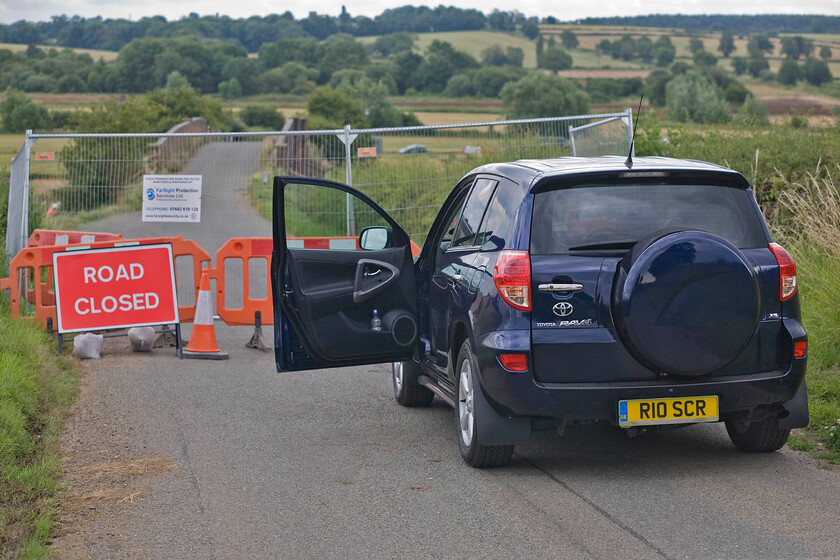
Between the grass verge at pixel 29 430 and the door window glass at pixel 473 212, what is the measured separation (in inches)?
116

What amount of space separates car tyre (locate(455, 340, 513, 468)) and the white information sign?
912cm

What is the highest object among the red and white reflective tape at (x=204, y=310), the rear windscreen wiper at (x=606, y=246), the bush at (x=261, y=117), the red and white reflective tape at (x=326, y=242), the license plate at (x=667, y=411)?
the rear windscreen wiper at (x=606, y=246)

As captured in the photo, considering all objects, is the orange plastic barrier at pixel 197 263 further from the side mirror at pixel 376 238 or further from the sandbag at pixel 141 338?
the side mirror at pixel 376 238

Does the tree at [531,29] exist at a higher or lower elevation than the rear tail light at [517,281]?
higher

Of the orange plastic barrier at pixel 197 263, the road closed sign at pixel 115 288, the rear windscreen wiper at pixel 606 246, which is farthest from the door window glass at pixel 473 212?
the road closed sign at pixel 115 288

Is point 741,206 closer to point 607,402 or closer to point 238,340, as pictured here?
point 607,402

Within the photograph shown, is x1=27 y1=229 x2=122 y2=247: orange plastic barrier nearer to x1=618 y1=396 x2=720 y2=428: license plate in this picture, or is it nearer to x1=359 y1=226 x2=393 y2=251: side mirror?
x1=359 y1=226 x2=393 y2=251: side mirror

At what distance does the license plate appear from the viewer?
5.81 m

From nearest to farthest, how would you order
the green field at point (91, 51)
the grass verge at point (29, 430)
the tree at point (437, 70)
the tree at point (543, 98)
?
1. the grass verge at point (29, 430)
2. the tree at point (543, 98)
3. the green field at point (91, 51)
4. the tree at point (437, 70)

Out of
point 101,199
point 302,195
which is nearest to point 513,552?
point 302,195

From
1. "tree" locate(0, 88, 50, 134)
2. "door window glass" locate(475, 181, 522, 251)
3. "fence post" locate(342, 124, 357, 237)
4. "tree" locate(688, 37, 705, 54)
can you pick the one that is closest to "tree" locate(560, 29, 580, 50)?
"tree" locate(688, 37, 705, 54)

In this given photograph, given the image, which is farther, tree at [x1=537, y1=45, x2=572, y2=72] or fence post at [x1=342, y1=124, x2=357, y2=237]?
tree at [x1=537, y1=45, x2=572, y2=72]

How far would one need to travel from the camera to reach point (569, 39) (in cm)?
16725

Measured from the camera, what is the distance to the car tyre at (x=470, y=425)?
619cm
